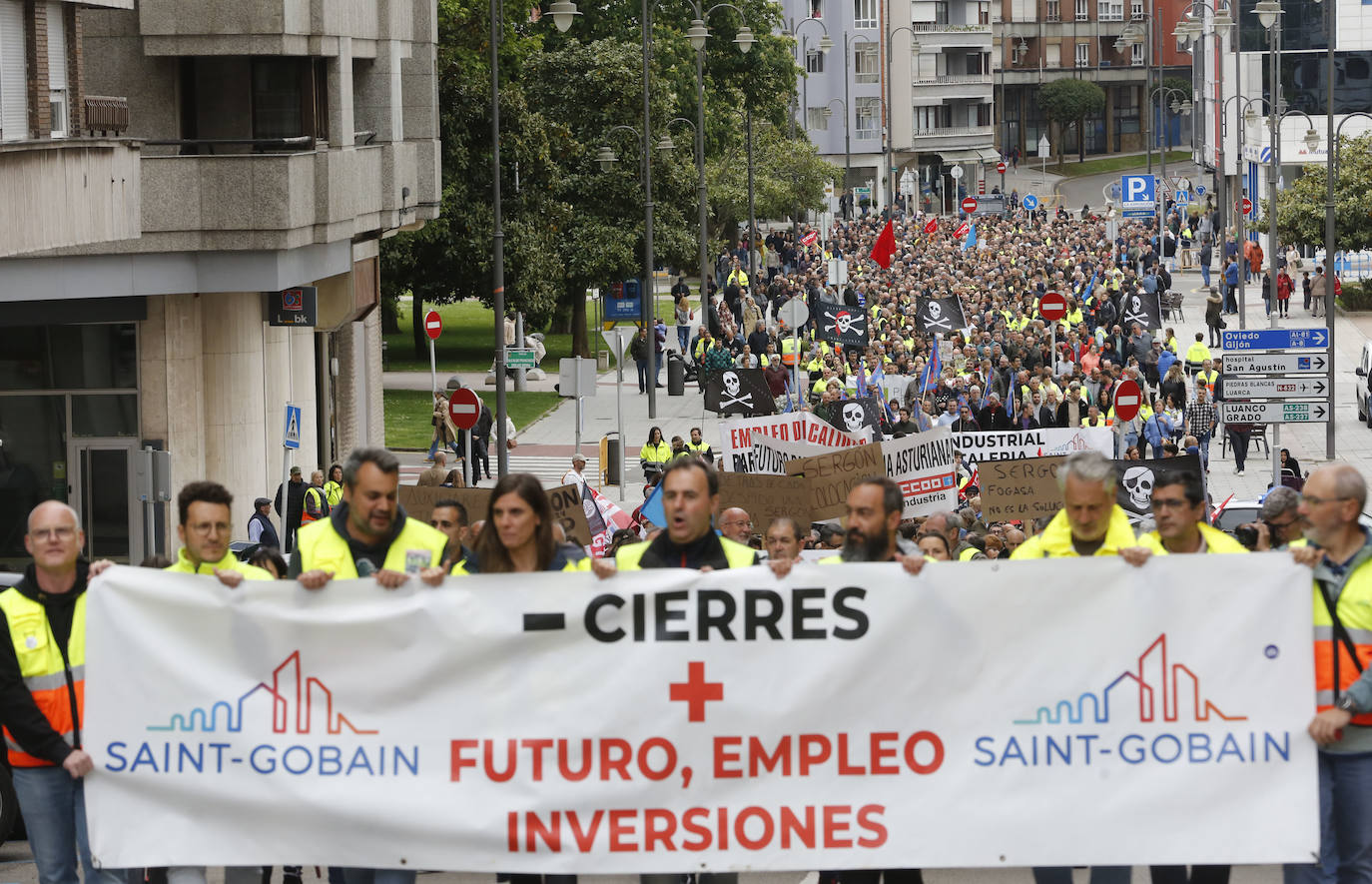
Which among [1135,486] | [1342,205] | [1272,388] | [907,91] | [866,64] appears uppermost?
[866,64]

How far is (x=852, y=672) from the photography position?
7777mm

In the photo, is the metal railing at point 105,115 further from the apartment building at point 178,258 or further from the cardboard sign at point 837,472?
the cardboard sign at point 837,472

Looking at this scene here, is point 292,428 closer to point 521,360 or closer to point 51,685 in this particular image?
point 521,360

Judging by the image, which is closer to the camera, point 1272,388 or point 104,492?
point 1272,388

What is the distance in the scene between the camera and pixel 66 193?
67.1 feet

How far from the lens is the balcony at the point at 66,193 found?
1897 cm

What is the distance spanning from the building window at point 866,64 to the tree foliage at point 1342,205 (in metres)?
67.7

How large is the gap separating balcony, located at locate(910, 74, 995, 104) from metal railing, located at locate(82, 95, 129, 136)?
112 m

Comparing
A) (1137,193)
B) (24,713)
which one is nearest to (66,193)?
(24,713)

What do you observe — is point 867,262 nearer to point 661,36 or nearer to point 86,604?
point 661,36

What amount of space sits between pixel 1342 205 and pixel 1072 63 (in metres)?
103

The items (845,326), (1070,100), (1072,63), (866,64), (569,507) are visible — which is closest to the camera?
(569,507)

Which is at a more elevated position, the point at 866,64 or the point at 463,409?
the point at 866,64

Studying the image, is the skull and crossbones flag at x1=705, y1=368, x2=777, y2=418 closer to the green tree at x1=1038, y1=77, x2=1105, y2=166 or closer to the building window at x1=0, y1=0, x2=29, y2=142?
the building window at x1=0, y1=0, x2=29, y2=142
